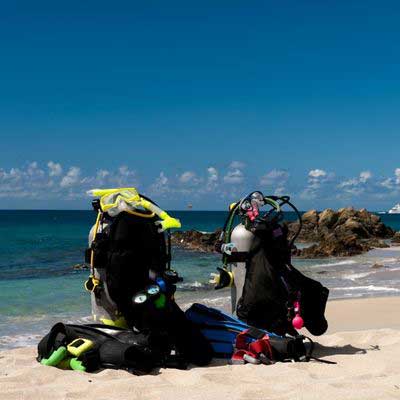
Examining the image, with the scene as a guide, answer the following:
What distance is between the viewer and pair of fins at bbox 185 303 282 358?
5992mm

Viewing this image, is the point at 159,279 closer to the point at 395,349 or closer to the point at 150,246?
the point at 150,246

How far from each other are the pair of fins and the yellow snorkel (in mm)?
991

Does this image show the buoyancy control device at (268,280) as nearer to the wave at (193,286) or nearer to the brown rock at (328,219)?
the wave at (193,286)

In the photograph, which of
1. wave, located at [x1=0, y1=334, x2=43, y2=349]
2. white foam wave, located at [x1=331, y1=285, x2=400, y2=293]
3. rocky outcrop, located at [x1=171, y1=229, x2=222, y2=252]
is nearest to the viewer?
wave, located at [x1=0, y1=334, x2=43, y2=349]

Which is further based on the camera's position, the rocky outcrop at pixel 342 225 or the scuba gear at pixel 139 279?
the rocky outcrop at pixel 342 225

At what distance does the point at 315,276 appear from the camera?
19.4 m

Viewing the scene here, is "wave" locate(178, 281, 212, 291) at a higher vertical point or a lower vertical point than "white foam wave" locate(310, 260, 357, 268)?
higher

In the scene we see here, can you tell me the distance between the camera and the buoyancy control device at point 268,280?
250 inches

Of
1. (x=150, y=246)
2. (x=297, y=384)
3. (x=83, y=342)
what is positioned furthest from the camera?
(x=150, y=246)

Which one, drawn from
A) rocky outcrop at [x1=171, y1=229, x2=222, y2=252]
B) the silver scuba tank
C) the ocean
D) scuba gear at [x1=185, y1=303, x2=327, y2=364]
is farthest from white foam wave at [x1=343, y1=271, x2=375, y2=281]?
rocky outcrop at [x1=171, y1=229, x2=222, y2=252]

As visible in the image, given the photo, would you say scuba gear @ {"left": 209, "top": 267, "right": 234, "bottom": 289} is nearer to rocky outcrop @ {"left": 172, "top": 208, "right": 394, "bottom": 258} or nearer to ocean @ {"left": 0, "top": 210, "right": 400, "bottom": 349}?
ocean @ {"left": 0, "top": 210, "right": 400, "bottom": 349}

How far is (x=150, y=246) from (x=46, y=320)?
5.78 metres

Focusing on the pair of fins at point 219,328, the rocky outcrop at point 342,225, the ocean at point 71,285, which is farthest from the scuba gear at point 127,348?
the rocky outcrop at point 342,225

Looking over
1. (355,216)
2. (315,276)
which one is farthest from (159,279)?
(355,216)
